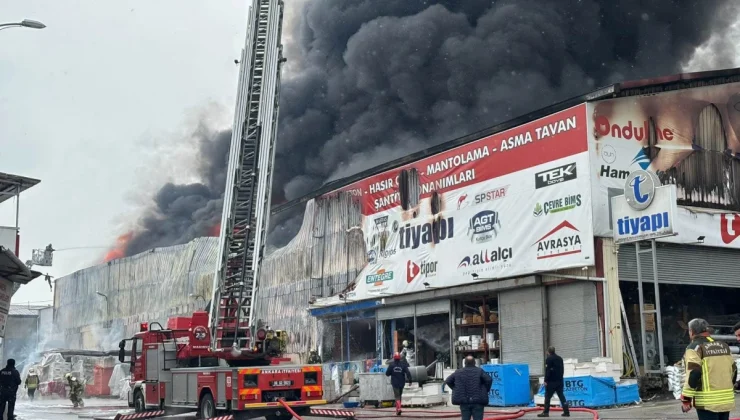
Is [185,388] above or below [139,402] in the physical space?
above

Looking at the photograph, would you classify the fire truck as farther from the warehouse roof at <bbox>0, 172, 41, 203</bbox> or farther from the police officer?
the warehouse roof at <bbox>0, 172, 41, 203</bbox>

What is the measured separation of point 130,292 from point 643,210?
33110 millimetres

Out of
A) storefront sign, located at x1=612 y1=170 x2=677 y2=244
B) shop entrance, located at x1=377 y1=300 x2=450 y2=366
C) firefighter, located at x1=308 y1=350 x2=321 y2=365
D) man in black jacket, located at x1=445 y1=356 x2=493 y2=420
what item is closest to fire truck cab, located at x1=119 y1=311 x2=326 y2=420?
man in black jacket, located at x1=445 y1=356 x2=493 y2=420

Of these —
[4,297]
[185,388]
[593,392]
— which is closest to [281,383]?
[185,388]

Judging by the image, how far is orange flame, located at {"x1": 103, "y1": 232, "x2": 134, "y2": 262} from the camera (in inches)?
2255

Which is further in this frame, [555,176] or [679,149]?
[679,149]

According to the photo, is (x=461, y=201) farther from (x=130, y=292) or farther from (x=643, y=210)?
(x=130, y=292)

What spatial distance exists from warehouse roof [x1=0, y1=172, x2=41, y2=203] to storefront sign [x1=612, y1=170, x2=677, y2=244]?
1325 centimetres

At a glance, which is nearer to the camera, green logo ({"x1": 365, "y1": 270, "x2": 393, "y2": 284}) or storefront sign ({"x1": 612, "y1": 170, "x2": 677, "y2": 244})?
storefront sign ({"x1": 612, "y1": 170, "x2": 677, "y2": 244})

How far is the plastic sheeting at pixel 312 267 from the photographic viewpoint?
29.7m

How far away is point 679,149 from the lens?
2239 centimetres

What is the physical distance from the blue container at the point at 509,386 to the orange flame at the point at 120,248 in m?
41.7

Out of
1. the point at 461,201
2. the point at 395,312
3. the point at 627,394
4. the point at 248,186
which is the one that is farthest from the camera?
the point at 395,312

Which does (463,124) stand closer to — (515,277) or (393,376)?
(515,277)
